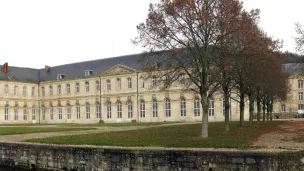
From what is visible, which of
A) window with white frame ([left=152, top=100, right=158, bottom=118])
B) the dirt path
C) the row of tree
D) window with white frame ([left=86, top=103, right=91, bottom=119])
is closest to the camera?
the dirt path

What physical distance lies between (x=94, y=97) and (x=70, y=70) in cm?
875

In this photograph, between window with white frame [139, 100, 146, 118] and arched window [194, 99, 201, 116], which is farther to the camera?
window with white frame [139, 100, 146, 118]

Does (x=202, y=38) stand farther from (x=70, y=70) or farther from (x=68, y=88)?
(x=70, y=70)

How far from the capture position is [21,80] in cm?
6450

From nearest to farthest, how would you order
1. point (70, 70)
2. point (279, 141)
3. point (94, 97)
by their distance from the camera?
1. point (279, 141)
2. point (94, 97)
3. point (70, 70)

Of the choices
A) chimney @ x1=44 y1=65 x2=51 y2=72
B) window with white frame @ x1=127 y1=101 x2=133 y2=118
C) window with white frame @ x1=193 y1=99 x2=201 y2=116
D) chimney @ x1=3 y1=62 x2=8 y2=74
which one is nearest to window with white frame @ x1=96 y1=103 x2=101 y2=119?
window with white frame @ x1=127 y1=101 x2=133 y2=118

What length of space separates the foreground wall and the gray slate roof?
37.5 metres

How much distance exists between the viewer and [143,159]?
43.2ft

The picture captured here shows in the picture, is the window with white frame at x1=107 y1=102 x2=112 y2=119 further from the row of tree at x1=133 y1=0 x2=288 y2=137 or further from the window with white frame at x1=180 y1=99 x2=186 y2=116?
the row of tree at x1=133 y1=0 x2=288 y2=137

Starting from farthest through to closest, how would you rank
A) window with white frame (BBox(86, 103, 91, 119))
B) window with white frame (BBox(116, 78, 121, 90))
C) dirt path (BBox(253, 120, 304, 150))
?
window with white frame (BBox(86, 103, 91, 119)) → window with white frame (BBox(116, 78, 121, 90)) → dirt path (BBox(253, 120, 304, 150))

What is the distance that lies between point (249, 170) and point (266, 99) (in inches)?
1113

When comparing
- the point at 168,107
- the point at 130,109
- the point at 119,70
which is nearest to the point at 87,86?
the point at 119,70

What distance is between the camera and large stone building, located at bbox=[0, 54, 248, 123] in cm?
5081

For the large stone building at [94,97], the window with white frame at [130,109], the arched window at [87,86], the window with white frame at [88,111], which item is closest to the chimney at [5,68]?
the large stone building at [94,97]
